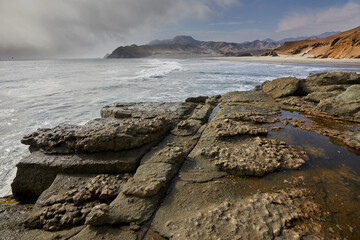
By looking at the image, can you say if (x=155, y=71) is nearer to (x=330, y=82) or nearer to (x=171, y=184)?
(x=330, y=82)

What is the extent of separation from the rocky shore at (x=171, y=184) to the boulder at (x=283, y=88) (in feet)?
8.88

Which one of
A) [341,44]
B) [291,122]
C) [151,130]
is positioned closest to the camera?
[151,130]

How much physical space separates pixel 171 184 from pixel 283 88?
6.99 metres

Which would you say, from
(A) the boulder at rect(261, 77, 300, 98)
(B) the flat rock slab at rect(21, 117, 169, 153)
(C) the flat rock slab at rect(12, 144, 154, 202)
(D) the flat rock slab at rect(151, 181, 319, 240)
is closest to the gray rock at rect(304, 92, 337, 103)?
(A) the boulder at rect(261, 77, 300, 98)

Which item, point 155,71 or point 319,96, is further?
point 155,71

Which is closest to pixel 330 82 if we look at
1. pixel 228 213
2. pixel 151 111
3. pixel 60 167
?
pixel 151 111

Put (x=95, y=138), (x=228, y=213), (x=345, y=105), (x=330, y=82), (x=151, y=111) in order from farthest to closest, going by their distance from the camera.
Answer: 1. (x=330, y=82)
2. (x=151, y=111)
3. (x=345, y=105)
4. (x=95, y=138)
5. (x=228, y=213)

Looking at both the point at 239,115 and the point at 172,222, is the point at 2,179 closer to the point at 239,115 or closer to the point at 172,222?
the point at 172,222

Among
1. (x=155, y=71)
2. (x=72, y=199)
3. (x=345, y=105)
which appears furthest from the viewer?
(x=155, y=71)

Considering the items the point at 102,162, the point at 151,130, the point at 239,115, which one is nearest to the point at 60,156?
the point at 102,162

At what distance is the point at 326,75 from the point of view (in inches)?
291

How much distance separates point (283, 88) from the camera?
288 inches

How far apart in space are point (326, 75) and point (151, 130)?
8148 mm

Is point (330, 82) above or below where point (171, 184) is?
above
